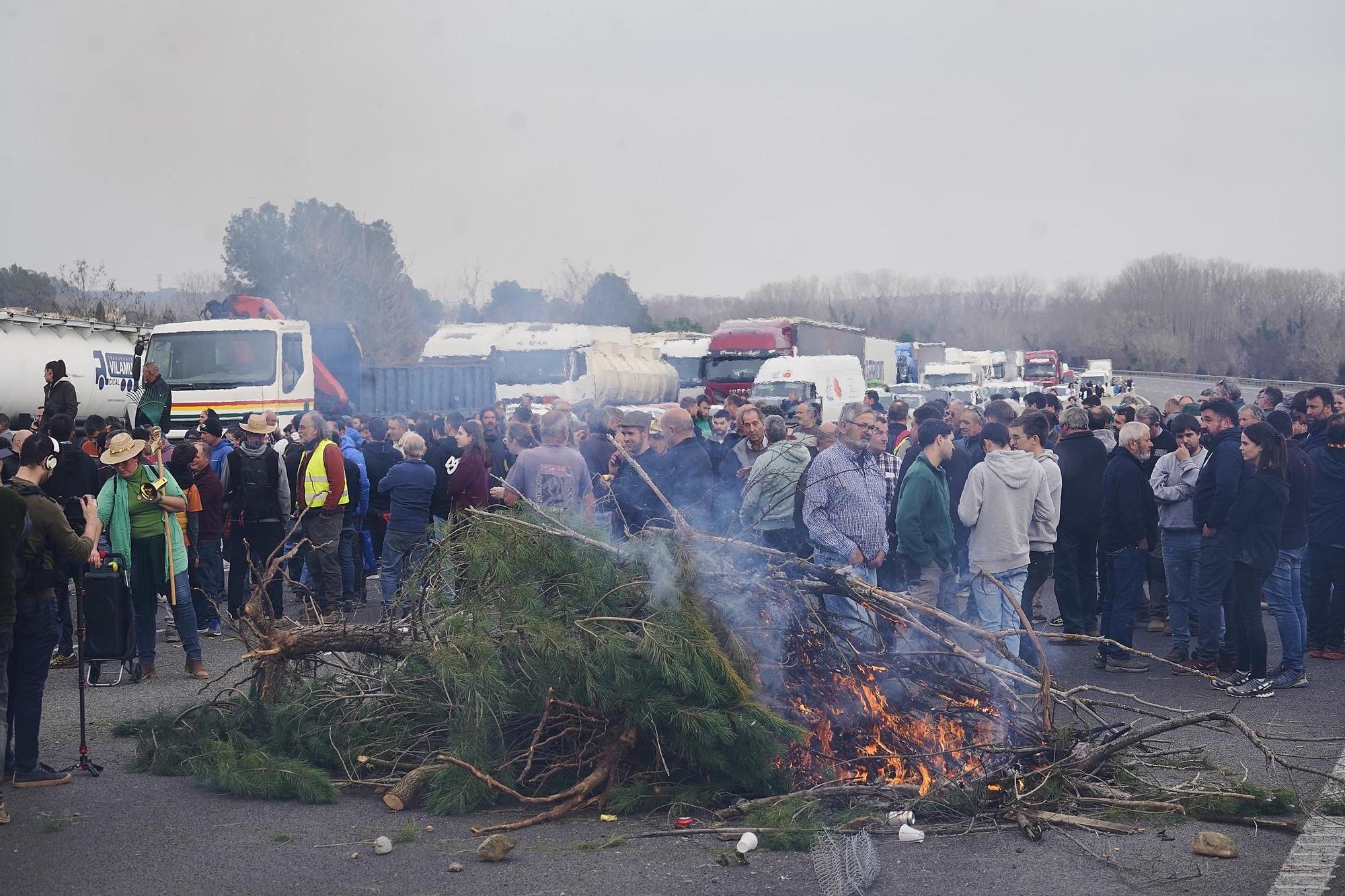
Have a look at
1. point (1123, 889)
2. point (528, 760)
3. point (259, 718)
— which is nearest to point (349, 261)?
point (259, 718)

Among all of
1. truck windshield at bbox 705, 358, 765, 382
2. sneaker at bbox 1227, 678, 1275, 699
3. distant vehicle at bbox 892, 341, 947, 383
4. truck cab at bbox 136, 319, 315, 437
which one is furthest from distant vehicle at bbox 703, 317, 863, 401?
sneaker at bbox 1227, 678, 1275, 699

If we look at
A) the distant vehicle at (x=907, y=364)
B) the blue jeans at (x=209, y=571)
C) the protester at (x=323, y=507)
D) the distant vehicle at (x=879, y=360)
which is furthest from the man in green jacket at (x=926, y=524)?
the distant vehicle at (x=907, y=364)

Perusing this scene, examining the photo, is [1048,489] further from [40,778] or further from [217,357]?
[217,357]

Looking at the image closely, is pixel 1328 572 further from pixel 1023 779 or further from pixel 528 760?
pixel 528 760

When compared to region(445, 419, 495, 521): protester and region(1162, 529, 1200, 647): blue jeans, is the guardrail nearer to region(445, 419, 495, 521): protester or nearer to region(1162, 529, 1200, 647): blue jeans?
region(1162, 529, 1200, 647): blue jeans

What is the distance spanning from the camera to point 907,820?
5.84 meters

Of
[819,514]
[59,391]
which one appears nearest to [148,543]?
[819,514]

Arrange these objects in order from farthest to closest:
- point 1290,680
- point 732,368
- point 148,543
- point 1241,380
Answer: point 1241,380
point 732,368
point 148,543
point 1290,680

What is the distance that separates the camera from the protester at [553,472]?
998cm

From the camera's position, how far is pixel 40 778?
675 cm

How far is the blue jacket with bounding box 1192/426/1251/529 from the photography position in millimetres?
9008

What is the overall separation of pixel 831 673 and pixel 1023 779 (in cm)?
114

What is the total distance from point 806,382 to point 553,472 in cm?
2179

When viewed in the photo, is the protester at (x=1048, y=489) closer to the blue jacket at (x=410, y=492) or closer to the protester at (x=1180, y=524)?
the protester at (x=1180, y=524)
